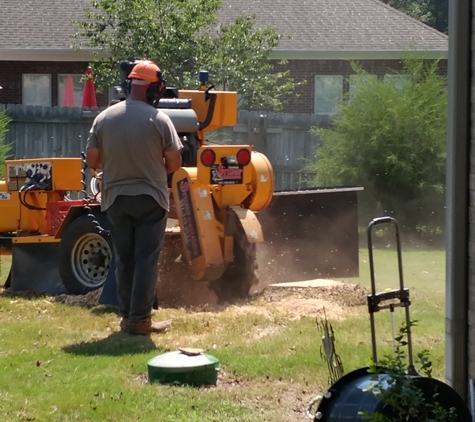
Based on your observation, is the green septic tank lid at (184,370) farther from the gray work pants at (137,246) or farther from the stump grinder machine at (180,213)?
the stump grinder machine at (180,213)

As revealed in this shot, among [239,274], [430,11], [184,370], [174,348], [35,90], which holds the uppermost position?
[430,11]

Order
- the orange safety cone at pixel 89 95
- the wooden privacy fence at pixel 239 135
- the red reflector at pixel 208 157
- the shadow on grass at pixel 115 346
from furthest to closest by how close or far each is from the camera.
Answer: the orange safety cone at pixel 89 95 → the wooden privacy fence at pixel 239 135 → the red reflector at pixel 208 157 → the shadow on grass at pixel 115 346

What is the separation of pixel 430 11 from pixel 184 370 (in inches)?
1505

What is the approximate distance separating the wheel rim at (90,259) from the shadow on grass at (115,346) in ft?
6.84

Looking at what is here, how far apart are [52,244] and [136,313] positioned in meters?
2.79

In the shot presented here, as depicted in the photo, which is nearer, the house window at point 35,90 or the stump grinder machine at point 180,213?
the stump grinder machine at point 180,213

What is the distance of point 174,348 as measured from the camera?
703 centimetres

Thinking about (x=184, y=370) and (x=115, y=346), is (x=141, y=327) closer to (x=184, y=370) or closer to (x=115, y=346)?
(x=115, y=346)

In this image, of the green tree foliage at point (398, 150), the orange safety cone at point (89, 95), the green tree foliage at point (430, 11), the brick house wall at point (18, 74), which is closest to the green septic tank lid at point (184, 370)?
the green tree foliage at point (398, 150)

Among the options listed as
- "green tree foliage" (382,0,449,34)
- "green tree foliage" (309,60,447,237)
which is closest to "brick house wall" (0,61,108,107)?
"green tree foliage" (309,60,447,237)

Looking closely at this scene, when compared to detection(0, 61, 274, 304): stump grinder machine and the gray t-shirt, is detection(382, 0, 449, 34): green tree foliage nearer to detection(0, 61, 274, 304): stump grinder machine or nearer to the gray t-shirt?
detection(0, 61, 274, 304): stump grinder machine

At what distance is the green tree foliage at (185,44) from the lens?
18219 mm

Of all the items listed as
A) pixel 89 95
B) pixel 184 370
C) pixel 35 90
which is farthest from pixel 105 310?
pixel 35 90

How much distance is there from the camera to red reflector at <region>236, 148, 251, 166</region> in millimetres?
8935
